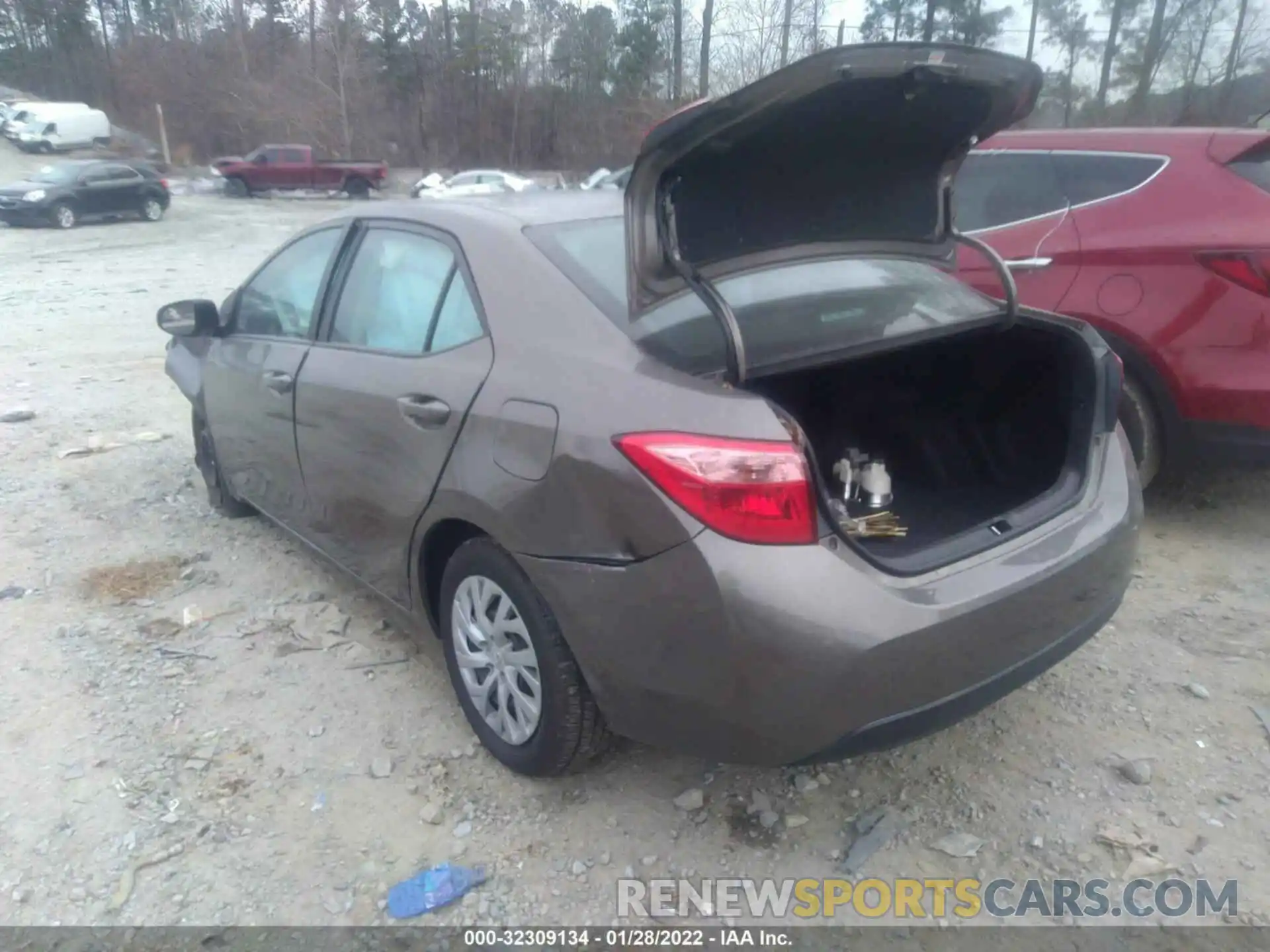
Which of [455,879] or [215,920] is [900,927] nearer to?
[455,879]

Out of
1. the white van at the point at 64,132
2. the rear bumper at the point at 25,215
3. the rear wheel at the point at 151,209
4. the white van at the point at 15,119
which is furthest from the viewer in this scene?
the white van at the point at 15,119

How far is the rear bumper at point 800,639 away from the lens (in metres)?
2.12

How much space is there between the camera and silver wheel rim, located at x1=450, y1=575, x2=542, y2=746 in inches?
105

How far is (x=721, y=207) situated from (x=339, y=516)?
1.74 m

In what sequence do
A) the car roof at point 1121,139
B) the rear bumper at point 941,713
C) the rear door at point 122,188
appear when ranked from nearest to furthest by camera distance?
the rear bumper at point 941,713 < the car roof at point 1121,139 < the rear door at point 122,188

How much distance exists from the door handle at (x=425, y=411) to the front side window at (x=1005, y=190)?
3.11m

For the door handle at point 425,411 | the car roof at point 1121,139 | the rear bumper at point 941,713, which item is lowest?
the rear bumper at point 941,713

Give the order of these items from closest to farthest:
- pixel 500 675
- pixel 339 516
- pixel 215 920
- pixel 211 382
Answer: pixel 215 920 → pixel 500 675 → pixel 339 516 → pixel 211 382

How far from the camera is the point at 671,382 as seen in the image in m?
2.28

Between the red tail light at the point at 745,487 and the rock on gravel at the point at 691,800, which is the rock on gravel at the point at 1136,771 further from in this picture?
the red tail light at the point at 745,487

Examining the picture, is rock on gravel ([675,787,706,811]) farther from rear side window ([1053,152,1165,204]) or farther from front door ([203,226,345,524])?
rear side window ([1053,152,1165,204])

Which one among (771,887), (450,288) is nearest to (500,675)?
(771,887)

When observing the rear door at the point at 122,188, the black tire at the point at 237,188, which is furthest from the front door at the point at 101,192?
the black tire at the point at 237,188

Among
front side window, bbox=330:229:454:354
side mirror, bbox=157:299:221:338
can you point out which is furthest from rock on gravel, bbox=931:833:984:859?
side mirror, bbox=157:299:221:338
